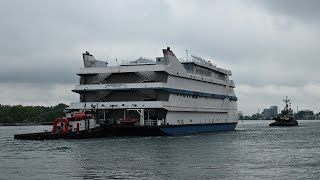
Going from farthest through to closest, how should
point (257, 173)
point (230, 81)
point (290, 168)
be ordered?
point (230, 81), point (290, 168), point (257, 173)

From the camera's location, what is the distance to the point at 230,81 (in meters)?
102

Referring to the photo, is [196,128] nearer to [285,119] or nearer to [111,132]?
[111,132]

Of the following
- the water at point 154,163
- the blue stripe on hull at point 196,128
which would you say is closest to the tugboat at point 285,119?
the blue stripe on hull at point 196,128

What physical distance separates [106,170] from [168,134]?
35.0 metres

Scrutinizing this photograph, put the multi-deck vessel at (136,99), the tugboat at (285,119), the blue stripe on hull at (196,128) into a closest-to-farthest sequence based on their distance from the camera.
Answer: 1. the multi-deck vessel at (136,99)
2. the blue stripe on hull at (196,128)
3. the tugboat at (285,119)

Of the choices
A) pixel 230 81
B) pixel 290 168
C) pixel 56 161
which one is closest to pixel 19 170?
pixel 56 161

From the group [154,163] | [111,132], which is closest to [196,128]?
[111,132]

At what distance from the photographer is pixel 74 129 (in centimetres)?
6519

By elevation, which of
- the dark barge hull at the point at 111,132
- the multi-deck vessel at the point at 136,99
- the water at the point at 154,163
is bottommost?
the water at the point at 154,163

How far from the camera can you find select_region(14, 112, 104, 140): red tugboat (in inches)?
2466

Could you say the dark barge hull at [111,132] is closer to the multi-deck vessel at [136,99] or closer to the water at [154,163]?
the multi-deck vessel at [136,99]

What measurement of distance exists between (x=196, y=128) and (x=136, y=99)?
14502 millimetres

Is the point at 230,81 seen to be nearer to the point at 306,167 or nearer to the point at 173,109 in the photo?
the point at 173,109

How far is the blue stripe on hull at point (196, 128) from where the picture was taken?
2719 inches
